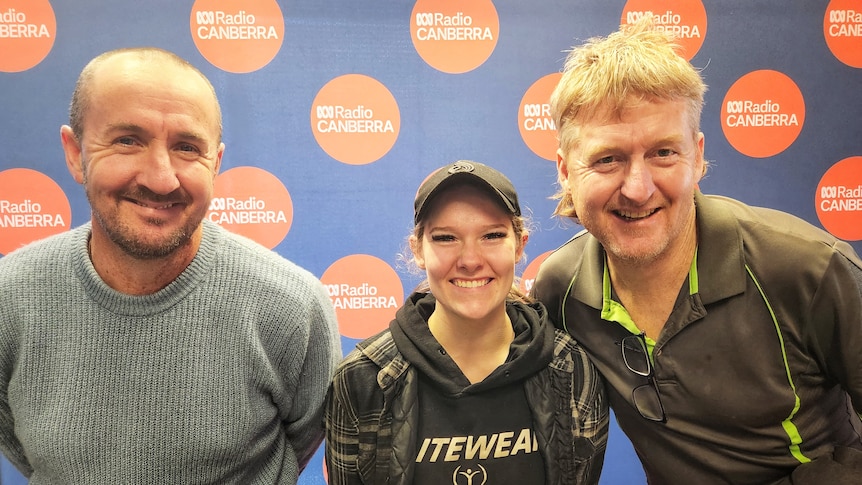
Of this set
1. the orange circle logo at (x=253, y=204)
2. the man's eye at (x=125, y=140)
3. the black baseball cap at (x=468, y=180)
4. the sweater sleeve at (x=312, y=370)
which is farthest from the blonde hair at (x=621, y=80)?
the orange circle logo at (x=253, y=204)

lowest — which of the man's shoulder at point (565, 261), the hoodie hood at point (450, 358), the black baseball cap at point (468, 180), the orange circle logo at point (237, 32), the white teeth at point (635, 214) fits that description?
the hoodie hood at point (450, 358)

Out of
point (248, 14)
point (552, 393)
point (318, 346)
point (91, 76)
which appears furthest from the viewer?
point (248, 14)

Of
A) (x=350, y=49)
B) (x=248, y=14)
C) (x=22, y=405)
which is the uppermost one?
(x=248, y=14)

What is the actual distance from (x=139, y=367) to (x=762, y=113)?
279 cm

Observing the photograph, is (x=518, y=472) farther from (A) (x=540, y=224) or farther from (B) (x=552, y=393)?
(A) (x=540, y=224)

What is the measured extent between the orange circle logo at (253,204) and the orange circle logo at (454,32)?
906 mm

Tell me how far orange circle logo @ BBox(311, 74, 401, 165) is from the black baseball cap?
989mm

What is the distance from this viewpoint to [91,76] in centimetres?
131

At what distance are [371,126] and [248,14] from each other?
71 centimetres

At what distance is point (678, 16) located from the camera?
2.49 metres

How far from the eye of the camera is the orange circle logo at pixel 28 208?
7.62 feet

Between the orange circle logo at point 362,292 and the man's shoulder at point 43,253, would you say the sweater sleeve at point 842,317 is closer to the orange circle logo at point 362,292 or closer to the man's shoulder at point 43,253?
the orange circle logo at point 362,292

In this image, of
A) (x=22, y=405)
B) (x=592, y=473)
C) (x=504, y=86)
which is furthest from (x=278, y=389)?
(x=504, y=86)

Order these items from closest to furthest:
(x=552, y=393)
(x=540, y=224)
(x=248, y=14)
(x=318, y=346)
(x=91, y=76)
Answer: (x=91, y=76) → (x=552, y=393) → (x=318, y=346) → (x=248, y=14) → (x=540, y=224)
